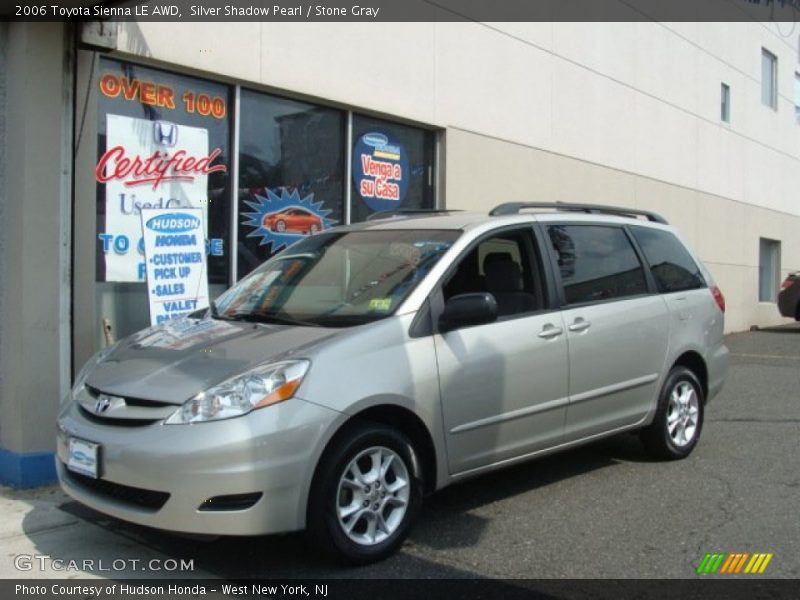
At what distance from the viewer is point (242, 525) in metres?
3.65

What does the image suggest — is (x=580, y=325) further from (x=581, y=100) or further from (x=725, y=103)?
(x=725, y=103)

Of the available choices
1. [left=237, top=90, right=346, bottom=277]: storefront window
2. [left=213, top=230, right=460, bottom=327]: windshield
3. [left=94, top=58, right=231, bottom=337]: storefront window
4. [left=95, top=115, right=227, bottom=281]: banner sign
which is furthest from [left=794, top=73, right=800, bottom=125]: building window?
[left=213, top=230, right=460, bottom=327]: windshield

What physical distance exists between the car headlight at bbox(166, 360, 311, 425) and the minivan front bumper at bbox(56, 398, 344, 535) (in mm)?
40

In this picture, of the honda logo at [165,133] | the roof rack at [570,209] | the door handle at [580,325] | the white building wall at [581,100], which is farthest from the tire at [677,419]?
the honda logo at [165,133]

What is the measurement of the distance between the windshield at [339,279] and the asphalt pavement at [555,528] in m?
1.26

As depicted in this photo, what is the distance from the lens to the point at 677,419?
20.1 feet

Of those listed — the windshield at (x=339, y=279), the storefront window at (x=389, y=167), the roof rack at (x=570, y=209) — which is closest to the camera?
the windshield at (x=339, y=279)

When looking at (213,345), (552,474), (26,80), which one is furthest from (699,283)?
(26,80)

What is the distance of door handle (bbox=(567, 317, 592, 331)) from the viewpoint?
5154 mm

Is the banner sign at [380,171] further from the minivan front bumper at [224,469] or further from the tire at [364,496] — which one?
the minivan front bumper at [224,469]

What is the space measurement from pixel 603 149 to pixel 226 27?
743 cm

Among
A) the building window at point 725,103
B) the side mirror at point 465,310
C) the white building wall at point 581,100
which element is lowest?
the side mirror at point 465,310
